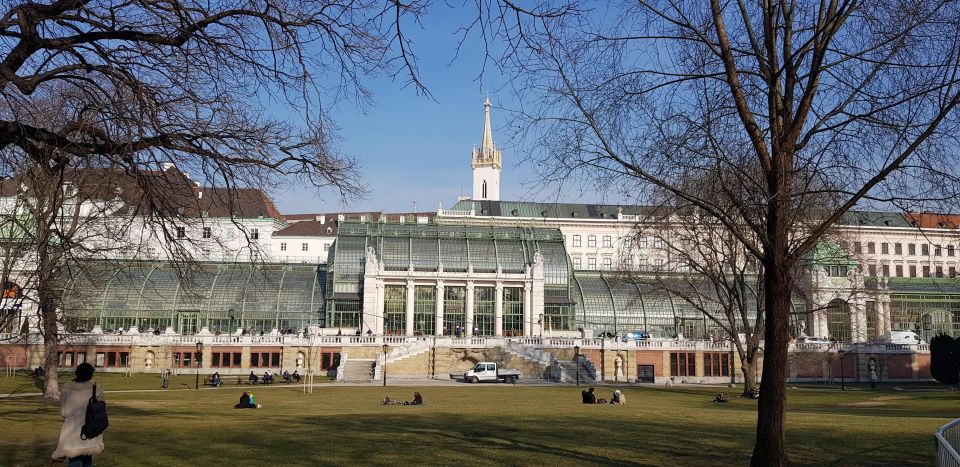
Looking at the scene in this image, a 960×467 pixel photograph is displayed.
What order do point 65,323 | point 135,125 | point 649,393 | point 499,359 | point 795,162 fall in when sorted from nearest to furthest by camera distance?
point 135,125, point 795,162, point 65,323, point 649,393, point 499,359

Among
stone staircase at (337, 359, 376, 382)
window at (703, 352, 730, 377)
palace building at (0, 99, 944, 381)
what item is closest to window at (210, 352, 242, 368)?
palace building at (0, 99, 944, 381)

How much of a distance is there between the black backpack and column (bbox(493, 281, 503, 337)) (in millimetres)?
66837

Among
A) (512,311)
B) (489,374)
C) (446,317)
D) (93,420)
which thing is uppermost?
(512,311)

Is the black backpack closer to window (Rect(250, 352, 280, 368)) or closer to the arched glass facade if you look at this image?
window (Rect(250, 352, 280, 368))

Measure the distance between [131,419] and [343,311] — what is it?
169 feet

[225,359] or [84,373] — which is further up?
[84,373]

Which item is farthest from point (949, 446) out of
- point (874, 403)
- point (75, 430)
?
point (874, 403)

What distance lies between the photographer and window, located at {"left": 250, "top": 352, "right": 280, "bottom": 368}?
235ft

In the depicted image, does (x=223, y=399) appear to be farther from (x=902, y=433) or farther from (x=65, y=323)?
(x=902, y=433)

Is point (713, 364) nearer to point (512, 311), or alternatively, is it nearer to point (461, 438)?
point (512, 311)

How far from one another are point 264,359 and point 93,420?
206 ft

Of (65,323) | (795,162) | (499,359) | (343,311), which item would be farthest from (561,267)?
(795,162)

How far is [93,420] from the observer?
444 inches

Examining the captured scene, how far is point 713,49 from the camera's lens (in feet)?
42.5
